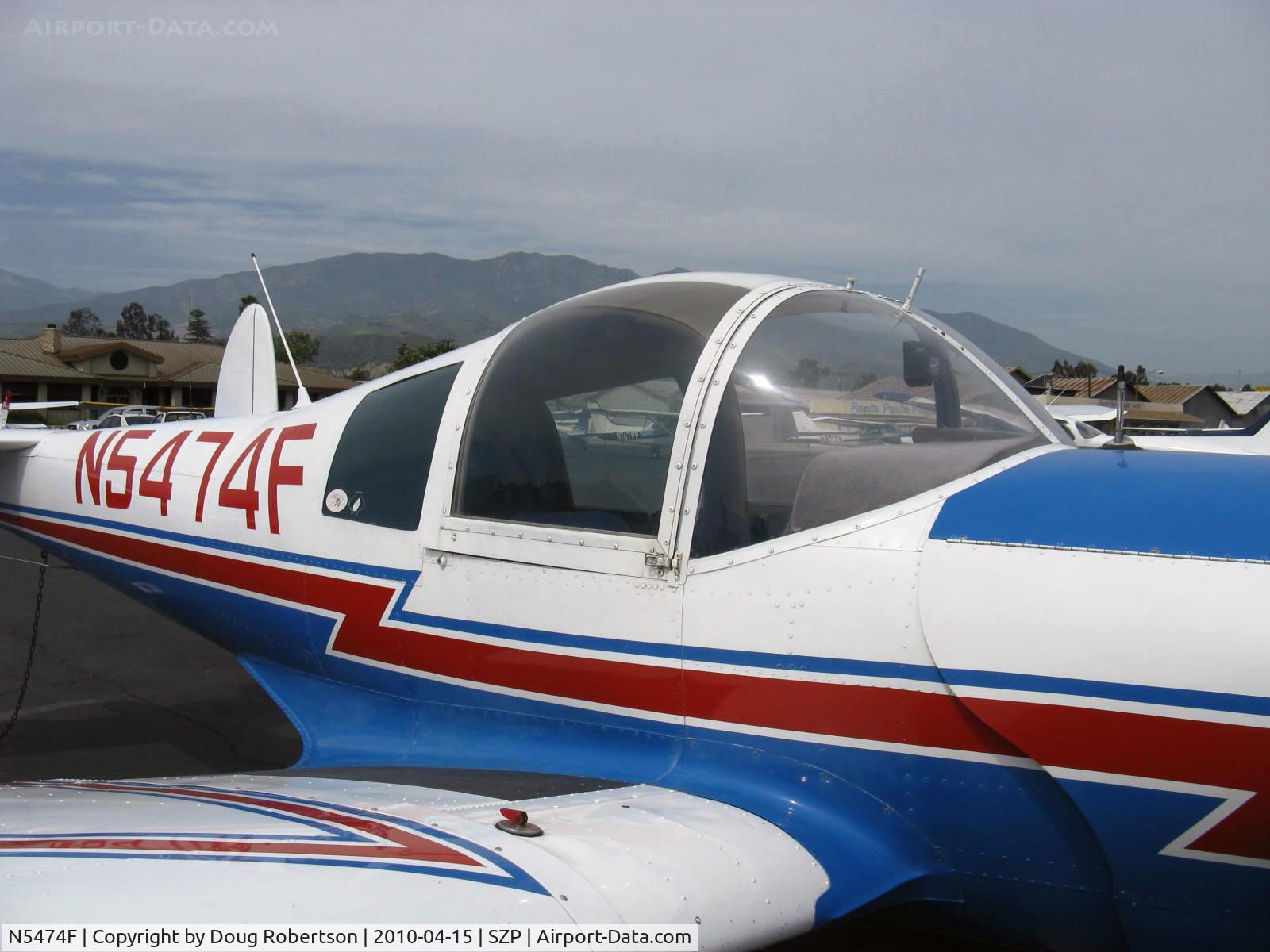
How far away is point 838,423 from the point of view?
294cm

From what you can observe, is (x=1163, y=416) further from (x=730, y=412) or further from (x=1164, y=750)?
(x=1164, y=750)

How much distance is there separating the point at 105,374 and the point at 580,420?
65164 millimetres

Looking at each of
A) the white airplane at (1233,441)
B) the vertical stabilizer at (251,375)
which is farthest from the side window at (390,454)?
the vertical stabilizer at (251,375)

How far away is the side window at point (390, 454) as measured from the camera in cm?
330

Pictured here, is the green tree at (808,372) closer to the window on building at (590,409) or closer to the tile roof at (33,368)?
the window on building at (590,409)

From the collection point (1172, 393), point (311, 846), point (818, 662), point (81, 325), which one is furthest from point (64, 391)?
point (818, 662)

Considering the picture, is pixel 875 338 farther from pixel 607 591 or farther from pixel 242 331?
pixel 242 331

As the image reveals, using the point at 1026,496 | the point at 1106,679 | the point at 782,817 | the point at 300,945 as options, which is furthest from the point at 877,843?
the point at 300,945

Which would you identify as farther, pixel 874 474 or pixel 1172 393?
pixel 1172 393

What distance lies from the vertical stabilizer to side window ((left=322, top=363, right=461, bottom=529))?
5.36 meters

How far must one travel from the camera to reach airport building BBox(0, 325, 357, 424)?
5441 cm

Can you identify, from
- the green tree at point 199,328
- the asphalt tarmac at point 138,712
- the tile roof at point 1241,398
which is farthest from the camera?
the green tree at point 199,328

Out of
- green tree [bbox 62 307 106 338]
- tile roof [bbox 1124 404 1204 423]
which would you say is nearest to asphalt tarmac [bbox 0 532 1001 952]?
tile roof [bbox 1124 404 1204 423]

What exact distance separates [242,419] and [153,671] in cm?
361
